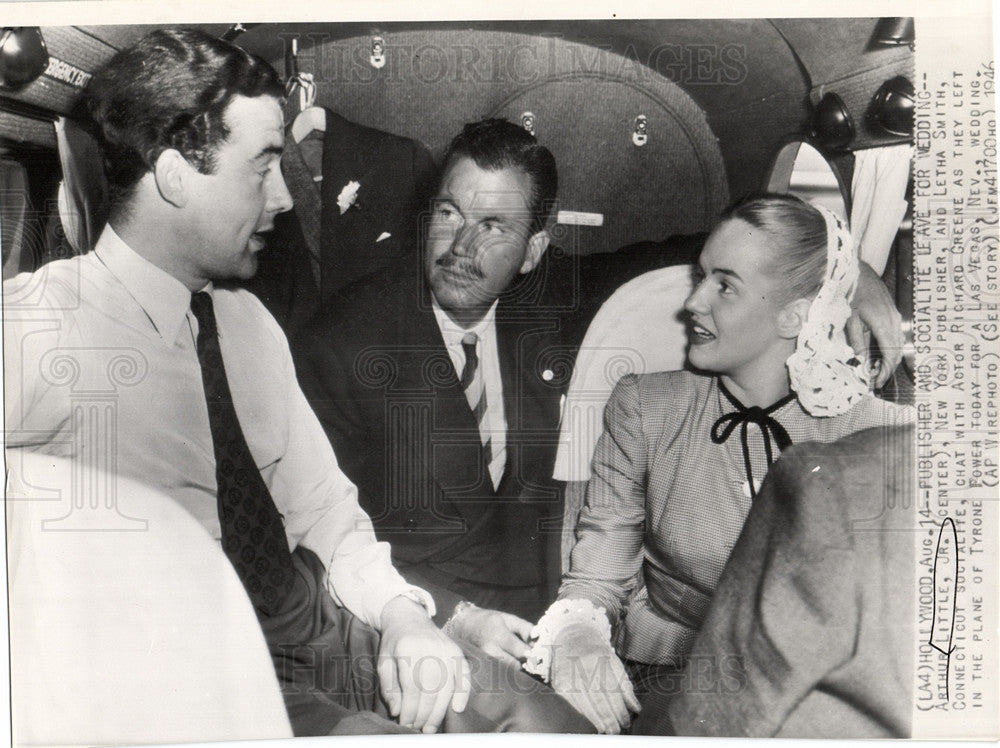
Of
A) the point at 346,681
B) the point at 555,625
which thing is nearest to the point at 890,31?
the point at 555,625

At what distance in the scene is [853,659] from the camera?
5.87 ft

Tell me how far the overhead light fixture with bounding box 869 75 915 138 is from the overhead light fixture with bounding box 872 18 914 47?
0.27 ft

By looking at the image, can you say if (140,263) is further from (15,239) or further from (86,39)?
(86,39)

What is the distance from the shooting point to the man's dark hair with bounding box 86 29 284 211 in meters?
1.76

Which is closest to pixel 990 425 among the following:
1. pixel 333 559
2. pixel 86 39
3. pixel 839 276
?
pixel 839 276

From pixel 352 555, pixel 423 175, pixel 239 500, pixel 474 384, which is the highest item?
pixel 423 175

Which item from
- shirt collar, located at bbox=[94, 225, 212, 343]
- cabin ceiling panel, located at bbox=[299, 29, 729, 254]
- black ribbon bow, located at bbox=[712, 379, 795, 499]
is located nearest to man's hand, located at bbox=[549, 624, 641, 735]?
black ribbon bow, located at bbox=[712, 379, 795, 499]

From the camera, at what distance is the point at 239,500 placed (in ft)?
5.89

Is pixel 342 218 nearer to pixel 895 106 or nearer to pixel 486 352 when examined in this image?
pixel 486 352

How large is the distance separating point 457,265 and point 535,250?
0.60ft

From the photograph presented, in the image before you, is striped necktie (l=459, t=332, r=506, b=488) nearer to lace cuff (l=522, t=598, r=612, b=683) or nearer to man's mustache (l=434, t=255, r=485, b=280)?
man's mustache (l=434, t=255, r=485, b=280)

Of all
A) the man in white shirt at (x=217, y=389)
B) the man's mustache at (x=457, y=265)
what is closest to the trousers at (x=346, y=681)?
the man in white shirt at (x=217, y=389)

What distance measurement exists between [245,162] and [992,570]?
6.35 feet

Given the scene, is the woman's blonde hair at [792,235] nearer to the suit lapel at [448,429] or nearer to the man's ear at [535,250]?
the man's ear at [535,250]
